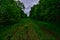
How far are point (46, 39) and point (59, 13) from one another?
19610 mm

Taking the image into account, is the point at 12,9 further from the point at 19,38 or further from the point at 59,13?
the point at 19,38

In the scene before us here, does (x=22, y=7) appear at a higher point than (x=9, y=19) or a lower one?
higher

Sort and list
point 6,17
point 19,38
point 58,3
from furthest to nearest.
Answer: point 6,17 → point 58,3 → point 19,38

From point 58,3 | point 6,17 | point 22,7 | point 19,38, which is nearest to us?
point 19,38

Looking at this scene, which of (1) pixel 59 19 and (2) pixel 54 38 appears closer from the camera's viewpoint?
(2) pixel 54 38

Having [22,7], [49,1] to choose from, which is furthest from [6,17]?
[22,7]

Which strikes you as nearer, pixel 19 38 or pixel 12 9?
pixel 19 38

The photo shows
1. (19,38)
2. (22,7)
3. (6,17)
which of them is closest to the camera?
(19,38)

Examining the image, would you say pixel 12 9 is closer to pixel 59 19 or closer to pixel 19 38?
pixel 59 19

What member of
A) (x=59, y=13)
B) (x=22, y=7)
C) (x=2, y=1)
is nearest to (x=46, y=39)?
(x=59, y=13)

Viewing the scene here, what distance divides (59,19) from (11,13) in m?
11.9

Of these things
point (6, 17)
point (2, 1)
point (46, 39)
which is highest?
point (2, 1)

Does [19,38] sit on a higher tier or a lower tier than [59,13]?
lower

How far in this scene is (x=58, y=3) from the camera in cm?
3938
